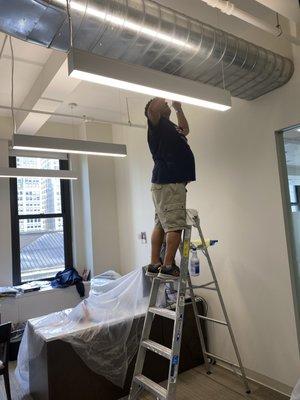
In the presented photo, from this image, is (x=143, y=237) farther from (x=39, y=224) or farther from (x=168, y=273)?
(x=168, y=273)

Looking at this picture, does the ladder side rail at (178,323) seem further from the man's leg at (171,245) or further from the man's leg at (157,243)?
the man's leg at (157,243)

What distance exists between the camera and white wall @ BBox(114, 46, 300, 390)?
110 inches

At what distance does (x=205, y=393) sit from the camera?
288 cm

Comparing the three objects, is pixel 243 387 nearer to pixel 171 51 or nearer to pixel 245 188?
pixel 245 188

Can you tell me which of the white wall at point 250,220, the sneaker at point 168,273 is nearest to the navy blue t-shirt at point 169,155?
the sneaker at point 168,273

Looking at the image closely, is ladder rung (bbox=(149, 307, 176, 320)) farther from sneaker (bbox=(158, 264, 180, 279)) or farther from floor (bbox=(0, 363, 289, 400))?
floor (bbox=(0, 363, 289, 400))

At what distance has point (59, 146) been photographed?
3334 mm

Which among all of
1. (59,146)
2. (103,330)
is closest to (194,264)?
(103,330)

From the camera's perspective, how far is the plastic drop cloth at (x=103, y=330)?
2758 mm

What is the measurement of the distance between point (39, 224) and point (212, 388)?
11.7ft

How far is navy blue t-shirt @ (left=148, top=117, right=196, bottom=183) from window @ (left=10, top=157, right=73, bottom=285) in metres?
3.23

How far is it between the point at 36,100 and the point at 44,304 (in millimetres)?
2888

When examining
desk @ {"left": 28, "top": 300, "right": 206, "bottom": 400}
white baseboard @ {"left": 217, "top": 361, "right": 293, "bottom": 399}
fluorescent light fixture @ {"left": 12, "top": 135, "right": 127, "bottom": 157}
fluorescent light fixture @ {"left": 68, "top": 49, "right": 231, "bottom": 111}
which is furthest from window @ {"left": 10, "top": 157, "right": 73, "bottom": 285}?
fluorescent light fixture @ {"left": 68, "top": 49, "right": 231, "bottom": 111}

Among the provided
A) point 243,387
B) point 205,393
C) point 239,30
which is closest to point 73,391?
point 205,393
